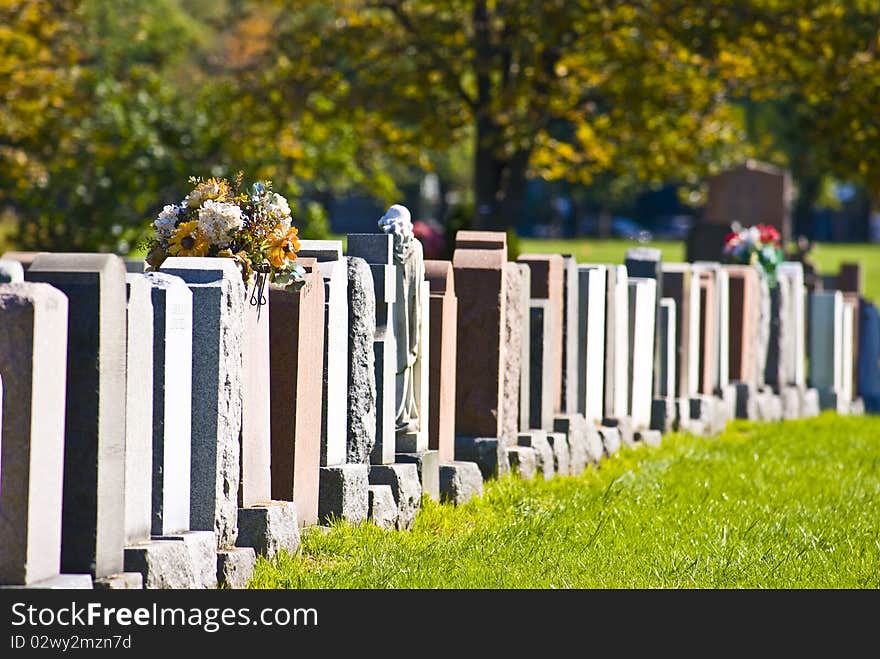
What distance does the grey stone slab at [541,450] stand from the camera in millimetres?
11969

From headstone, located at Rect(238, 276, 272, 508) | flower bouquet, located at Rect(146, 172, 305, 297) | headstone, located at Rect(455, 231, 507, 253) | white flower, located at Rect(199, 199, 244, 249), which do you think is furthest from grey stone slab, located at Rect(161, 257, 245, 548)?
headstone, located at Rect(455, 231, 507, 253)

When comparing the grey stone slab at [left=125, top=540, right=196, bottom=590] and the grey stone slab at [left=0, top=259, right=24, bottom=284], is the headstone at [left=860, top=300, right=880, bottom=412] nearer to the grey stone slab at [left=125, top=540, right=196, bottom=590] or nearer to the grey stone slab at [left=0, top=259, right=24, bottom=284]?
the grey stone slab at [left=125, top=540, right=196, bottom=590]

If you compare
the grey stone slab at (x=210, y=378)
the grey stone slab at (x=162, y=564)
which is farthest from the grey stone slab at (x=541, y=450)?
the grey stone slab at (x=162, y=564)

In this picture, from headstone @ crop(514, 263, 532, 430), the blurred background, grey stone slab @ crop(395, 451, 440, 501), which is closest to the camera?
grey stone slab @ crop(395, 451, 440, 501)

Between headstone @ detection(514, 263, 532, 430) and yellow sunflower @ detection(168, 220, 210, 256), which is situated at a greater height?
yellow sunflower @ detection(168, 220, 210, 256)

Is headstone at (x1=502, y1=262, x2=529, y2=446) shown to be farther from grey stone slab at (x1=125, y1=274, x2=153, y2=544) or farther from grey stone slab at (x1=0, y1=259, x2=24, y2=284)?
grey stone slab at (x1=0, y1=259, x2=24, y2=284)

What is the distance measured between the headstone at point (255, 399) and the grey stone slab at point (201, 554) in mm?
625

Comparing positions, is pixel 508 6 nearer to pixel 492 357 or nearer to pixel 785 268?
pixel 785 268

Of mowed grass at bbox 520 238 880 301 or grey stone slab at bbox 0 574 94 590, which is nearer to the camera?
grey stone slab at bbox 0 574 94 590

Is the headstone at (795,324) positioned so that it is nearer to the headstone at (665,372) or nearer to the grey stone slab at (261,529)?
the headstone at (665,372)

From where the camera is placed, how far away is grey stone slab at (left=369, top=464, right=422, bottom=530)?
9688mm

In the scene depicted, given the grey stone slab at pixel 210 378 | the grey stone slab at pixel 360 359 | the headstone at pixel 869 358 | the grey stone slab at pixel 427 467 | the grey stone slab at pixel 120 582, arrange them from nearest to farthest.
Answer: the grey stone slab at pixel 120 582 < the grey stone slab at pixel 210 378 < the grey stone slab at pixel 360 359 < the grey stone slab at pixel 427 467 < the headstone at pixel 869 358

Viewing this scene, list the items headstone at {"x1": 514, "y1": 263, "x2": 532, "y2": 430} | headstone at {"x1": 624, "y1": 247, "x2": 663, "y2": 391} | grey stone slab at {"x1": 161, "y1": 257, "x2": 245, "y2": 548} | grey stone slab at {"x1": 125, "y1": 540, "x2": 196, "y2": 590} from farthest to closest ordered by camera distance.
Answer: headstone at {"x1": 624, "y1": 247, "x2": 663, "y2": 391}
headstone at {"x1": 514, "y1": 263, "x2": 532, "y2": 430}
grey stone slab at {"x1": 161, "y1": 257, "x2": 245, "y2": 548}
grey stone slab at {"x1": 125, "y1": 540, "x2": 196, "y2": 590}

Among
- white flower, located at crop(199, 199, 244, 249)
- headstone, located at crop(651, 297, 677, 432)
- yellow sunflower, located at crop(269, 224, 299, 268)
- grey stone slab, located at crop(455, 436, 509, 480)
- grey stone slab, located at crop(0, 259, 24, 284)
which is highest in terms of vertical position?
white flower, located at crop(199, 199, 244, 249)
